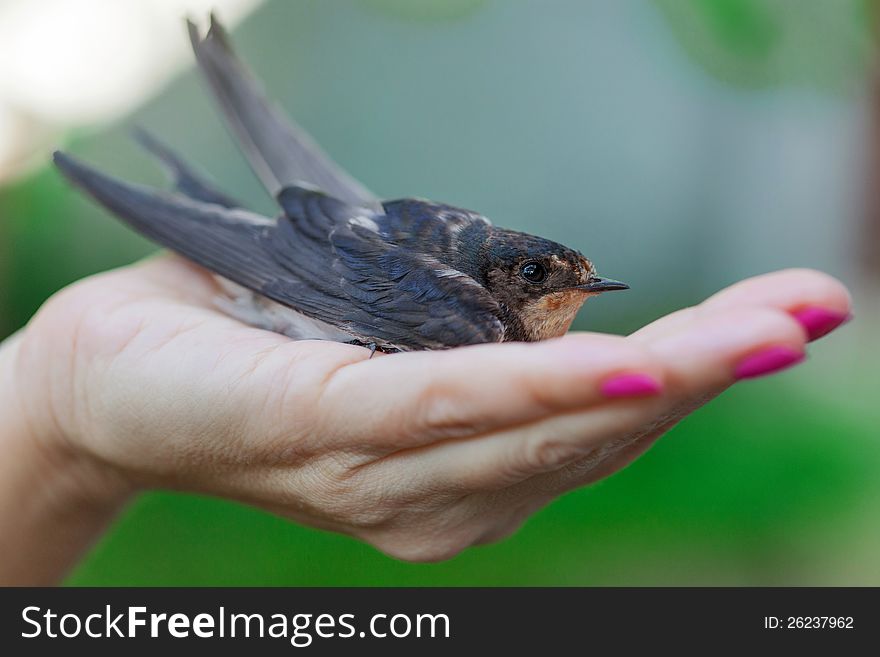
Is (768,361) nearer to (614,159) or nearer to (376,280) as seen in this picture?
(376,280)

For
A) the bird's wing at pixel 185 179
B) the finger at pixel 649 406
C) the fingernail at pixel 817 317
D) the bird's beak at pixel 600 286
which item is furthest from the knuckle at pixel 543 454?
the bird's wing at pixel 185 179

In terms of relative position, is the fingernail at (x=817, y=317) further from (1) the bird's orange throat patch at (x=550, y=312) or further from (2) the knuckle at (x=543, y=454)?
(1) the bird's orange throat patch at (x=550, y=312)

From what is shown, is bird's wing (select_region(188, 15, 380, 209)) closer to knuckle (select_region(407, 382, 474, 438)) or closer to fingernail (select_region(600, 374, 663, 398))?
knuckle (select_region(407, 382, 474, 438))

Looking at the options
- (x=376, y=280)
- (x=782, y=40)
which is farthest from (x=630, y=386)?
(x=782, y=40)

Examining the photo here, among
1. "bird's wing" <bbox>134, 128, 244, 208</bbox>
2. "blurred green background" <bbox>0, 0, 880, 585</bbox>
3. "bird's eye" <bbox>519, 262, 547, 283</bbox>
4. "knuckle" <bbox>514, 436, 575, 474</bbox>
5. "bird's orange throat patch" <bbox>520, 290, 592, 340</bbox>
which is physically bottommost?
"knuckle" <bbox>514, 436, 575, 474</bbox>

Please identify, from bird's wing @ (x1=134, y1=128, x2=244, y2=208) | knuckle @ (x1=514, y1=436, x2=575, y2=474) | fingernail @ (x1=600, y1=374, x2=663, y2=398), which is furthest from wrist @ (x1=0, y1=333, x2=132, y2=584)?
fingernail @ (x1=600, y1=374, x2=663, y2=398)
